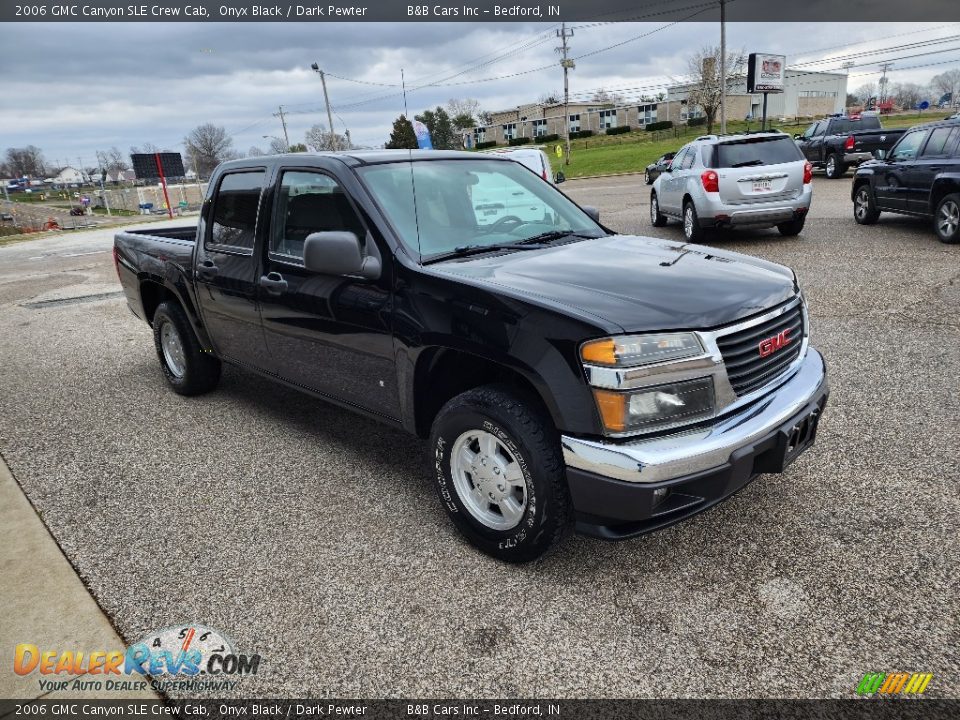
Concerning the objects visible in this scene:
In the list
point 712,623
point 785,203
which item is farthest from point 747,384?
point 785,203

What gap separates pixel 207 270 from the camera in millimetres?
4621

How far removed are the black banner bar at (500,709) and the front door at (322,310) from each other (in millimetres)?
1493

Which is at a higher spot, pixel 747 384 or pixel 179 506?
pixel 747 384

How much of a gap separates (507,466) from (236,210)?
2.77m

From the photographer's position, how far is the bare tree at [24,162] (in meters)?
136

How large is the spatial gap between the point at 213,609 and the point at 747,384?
247 cm

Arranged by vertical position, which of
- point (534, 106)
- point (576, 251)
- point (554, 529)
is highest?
point (534, 106)

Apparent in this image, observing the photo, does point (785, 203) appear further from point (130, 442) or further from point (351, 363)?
point (130, 442)

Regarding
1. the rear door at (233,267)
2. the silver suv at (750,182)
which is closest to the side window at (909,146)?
the silver suv at (750,182)

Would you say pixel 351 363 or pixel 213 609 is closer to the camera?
pixel 213 609

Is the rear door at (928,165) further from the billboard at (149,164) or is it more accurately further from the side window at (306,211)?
the billboard at (149,164)

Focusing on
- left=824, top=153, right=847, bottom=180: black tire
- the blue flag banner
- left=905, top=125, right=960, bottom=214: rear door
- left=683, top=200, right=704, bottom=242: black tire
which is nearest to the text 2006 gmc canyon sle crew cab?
the blue flag banner

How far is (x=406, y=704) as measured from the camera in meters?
2.29

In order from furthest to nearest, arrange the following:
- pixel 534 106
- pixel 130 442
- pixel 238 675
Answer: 1. pixel 534 106
2. pixel 130 442
3. pixel 238 675
